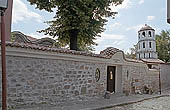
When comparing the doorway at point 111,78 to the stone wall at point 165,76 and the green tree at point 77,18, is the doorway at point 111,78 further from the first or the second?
the stone wall at point 165,76

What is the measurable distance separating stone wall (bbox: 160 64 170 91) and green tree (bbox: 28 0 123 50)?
1028 cm

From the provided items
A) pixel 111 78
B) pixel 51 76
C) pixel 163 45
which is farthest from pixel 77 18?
pixel 163 45

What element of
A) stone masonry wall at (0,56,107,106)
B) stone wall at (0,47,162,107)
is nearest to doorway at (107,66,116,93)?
stone wall at (0,47,162,107)

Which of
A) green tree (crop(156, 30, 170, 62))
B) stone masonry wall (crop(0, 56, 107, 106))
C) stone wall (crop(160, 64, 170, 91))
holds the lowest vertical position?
stone wall (crop(160, 64, 170, 91))

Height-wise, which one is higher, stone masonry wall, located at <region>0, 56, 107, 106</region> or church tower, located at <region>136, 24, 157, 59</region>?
church tower, located at <region>136, 24, 157, 59</region>

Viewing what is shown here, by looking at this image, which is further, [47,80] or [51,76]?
[51,76]

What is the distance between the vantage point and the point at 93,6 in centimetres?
1120

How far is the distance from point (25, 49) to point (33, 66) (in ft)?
2.51

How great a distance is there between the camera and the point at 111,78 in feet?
42.0

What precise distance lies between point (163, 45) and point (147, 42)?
11.9 feet

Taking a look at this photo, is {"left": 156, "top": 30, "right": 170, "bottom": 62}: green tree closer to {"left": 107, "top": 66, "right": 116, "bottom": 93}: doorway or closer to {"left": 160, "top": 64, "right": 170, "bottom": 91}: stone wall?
{"left": 160, "top": 64, "right": 170, "bottom": 91}: stone wall

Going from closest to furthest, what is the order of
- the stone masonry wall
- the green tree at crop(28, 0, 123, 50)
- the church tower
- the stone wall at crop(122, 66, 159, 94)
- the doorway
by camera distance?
the stone masonry wall
the green tree at crop(28, 0, 123, 50)
the doorway
the stone wall at crop(122, 66, 159, 94)
the church tower

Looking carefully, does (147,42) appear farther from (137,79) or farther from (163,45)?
(137,79)

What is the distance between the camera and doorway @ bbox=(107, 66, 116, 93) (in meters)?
12.7
